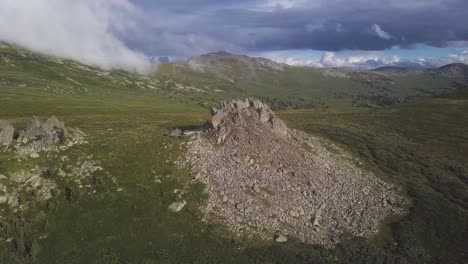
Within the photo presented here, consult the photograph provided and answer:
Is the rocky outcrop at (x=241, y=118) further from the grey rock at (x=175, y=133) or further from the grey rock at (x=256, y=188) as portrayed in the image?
the grey rock at (x=256, y=188)

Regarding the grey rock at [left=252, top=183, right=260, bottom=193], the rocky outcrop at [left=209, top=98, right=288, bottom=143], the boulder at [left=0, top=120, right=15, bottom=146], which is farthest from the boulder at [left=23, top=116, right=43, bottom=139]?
the grey rock at [left=252, top=183, right=260, bottom=193]

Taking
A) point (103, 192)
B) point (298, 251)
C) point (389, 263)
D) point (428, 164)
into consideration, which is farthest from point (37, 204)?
point (428, 164)

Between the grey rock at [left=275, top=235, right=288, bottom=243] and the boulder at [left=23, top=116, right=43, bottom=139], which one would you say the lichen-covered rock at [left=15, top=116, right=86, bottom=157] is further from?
the grey rock at [left=275, top=235, right=288, bottom=243]

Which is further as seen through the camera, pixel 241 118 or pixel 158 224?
pixel 241 118

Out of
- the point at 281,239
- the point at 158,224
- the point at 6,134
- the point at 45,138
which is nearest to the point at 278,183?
the point at 281,239

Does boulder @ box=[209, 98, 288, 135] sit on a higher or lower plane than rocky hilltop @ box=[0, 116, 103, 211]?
higher

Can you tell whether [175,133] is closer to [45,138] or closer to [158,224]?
[45,138]

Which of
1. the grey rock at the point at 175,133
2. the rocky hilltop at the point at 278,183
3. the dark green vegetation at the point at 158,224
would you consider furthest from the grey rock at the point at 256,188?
the grey rock at the point at 175,133

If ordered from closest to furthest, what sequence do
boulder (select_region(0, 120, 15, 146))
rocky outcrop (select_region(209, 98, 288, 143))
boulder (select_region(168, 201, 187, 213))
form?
boulder (select_region(168, 201, 187, 213))
boulder (select_region(0, 120, 15, 146))
rocky outcrop (select_region(209, 98, 288, 143))
